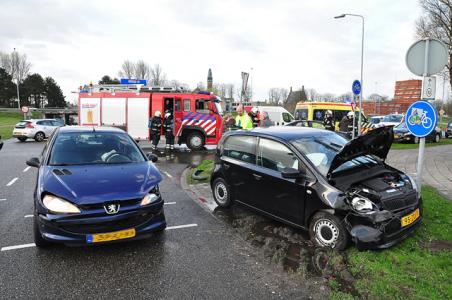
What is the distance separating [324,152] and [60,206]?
358 cm

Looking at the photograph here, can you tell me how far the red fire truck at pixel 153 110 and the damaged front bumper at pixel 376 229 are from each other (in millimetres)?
12015

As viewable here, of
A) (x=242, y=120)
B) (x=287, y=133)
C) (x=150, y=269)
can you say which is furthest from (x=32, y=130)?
(x=150, y=269)

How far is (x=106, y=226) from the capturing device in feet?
12.9

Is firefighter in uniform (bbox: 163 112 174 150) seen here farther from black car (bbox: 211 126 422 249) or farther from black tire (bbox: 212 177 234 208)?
black car (bbox: 211 126 422 249)

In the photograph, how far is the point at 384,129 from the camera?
4637 mm

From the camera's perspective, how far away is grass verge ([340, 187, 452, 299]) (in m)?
3.30

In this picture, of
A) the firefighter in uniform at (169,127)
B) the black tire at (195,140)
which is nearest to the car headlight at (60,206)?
the firefighter in uniform at (169,127)

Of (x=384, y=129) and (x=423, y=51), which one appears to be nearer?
(x=384, y=129)

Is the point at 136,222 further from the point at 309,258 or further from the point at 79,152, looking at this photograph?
the point at 309,258

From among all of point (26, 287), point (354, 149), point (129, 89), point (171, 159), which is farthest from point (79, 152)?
point (129, 89)

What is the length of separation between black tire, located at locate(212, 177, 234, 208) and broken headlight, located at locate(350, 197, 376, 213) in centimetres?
244

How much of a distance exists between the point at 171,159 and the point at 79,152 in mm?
7868

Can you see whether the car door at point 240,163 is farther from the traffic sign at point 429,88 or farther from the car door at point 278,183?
the traffic sign at point 429,88

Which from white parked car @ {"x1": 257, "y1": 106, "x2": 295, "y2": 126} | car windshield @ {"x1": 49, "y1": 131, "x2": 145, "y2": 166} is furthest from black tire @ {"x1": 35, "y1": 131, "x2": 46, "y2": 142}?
car windshield @ {"x1": 49, "y1": 131, "x2": 145, "y2": 166}
